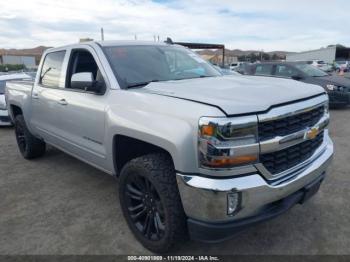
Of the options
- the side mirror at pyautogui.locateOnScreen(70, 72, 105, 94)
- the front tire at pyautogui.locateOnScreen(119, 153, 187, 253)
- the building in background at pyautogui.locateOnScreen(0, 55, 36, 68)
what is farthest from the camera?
the building in background at pyautogui.locateOnScreen(0, 55, 36, 68)

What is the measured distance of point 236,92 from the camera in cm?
262

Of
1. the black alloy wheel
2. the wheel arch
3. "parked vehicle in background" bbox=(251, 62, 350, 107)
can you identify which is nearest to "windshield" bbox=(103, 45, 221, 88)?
the wheel arch

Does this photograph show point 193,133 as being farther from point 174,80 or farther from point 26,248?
point 26,248

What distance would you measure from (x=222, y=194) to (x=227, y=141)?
36 centimetres

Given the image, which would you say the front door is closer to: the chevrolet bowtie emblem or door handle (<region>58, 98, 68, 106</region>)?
door handle (<region>58, 98, 68, 106</region>)

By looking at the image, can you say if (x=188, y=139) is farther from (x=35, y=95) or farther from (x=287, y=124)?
(x=35, y=95)

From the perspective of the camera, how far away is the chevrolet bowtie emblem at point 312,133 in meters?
2.67

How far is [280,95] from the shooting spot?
101 inches

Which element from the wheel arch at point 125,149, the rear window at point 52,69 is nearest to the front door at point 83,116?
the wheel arch at point 125,149

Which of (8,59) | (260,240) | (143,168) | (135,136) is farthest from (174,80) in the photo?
(8,59)

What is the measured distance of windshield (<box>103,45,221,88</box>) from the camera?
3328 mm

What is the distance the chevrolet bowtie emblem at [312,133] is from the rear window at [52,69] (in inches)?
120

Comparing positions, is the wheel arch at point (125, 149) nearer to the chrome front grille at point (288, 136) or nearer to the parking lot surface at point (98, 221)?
the parking lot surface at point (98, 221)

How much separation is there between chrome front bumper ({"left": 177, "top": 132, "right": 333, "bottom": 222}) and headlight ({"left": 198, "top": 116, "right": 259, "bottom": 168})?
13 centimetres
